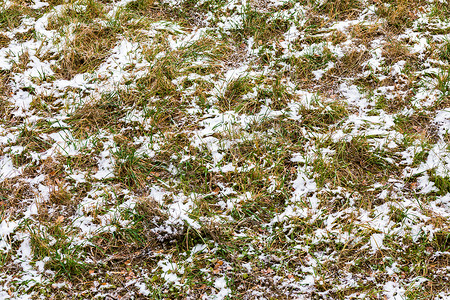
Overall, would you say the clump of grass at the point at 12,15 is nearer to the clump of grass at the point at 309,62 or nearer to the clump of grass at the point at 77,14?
the clump of grass at the point at 77,14

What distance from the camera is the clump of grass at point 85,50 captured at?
440cm

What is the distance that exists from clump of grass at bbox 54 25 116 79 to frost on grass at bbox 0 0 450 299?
0.03 meters

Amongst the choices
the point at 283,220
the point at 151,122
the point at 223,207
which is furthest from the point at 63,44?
the point at 283,220

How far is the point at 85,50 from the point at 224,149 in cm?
231

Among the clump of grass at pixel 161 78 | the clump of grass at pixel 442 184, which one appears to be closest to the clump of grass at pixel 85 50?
the clump of grass at pixel 161 78

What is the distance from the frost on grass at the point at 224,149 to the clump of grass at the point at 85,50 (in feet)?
0.09

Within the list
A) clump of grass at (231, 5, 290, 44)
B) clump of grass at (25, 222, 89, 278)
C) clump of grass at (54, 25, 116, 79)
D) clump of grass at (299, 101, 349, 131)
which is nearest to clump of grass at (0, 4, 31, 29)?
clump of grass at (54, 25, 116, 79)

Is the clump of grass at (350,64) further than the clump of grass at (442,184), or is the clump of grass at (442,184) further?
the clump of grass at (350,64)

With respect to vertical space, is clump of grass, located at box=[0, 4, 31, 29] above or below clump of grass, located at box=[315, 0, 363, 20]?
above

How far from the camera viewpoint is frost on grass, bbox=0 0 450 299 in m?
3.00

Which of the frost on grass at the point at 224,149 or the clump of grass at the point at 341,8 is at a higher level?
the clump of grass at the point at 341,8

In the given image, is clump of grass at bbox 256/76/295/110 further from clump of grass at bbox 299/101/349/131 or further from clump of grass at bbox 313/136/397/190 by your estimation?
clump of grass at bbox 313/136/397/190

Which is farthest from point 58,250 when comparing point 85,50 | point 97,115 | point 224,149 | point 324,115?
point 324,115

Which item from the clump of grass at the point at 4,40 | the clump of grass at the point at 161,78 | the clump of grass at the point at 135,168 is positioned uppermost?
the clump of grass at the point at 4,40
